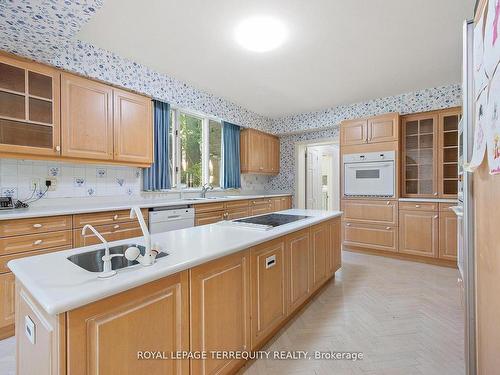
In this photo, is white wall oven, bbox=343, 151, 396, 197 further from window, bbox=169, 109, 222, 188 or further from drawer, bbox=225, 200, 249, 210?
window, bbox=169, 109, 222, 188

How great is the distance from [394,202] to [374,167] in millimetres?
624

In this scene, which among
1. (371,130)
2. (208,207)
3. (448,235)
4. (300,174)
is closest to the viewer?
(448,235)

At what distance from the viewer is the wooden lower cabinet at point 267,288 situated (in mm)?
1643

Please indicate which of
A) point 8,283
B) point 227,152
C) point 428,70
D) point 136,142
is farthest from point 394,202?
point 8,283

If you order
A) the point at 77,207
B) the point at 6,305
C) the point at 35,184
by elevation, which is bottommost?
the point at 6,305

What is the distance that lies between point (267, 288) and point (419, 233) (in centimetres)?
314

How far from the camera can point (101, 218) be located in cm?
250

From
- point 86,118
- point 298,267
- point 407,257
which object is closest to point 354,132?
point 407,257

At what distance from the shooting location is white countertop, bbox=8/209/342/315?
81 centimetres

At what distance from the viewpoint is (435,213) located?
369cm

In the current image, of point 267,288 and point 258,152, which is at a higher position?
point 258,152

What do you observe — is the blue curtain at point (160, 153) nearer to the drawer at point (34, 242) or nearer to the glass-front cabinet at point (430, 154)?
the drawer at point (34, 242)

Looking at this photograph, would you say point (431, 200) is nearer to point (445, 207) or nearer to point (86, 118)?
point (445, 207)

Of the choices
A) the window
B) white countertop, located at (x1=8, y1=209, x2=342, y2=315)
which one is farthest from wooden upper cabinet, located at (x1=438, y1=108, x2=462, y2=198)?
the window
